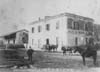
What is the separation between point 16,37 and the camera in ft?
4.74

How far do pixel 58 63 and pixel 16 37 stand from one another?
19.7 inches

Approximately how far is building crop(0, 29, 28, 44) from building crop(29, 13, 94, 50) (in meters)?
0.06

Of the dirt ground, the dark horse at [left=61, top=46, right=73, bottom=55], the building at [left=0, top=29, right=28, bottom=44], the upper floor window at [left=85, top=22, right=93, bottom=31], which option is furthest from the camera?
the upper floor window at [left=85, top=22, right=93, bottom=31]

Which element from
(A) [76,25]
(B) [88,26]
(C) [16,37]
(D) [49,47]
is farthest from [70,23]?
(C) [16,37]

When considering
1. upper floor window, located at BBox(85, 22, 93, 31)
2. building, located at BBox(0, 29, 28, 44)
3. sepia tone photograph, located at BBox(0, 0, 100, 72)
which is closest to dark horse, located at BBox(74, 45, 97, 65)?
sepia tone photograph, located at BBox(0, 0, 100, 72)

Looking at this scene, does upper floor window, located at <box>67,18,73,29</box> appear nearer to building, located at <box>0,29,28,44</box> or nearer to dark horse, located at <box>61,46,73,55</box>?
dark horse, located at <box>61,46,73,55</box>

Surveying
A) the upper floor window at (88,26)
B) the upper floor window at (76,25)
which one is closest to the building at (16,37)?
the upper floor window at (76,25)

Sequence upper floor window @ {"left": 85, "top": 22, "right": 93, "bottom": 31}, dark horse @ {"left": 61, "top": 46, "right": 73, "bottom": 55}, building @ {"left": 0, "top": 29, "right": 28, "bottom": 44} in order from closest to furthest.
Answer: building @ {"left": 0, "top": 29, "right": 28, "bottom": 44} < dark horse @ {"left": 61, "top": 46, "right": 73, "bottom": 55} < upper floor window @ {"left": 85, "top": 22, "right": 93, "bottom": 31}

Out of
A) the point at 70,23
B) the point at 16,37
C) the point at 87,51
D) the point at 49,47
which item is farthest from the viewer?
the point at 87,51

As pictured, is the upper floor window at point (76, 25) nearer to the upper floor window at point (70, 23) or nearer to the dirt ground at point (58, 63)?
the upper floor window at point (70, 23)

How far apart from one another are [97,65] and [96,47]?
204mm

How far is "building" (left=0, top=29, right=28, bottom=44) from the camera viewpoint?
4.60 ft

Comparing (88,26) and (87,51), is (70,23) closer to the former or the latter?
(88,26)

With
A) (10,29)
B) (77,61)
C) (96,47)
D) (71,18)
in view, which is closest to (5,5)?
(10,29)
